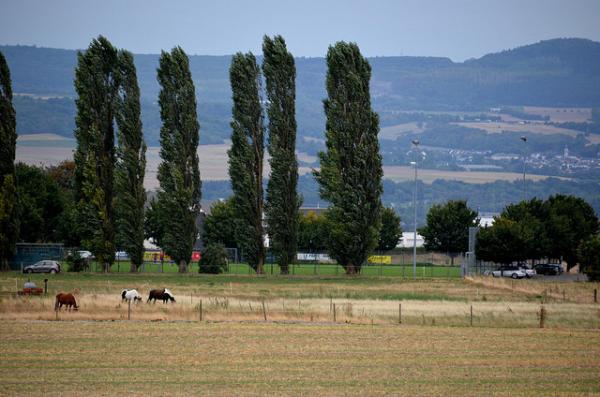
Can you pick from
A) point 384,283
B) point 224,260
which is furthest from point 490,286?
point 224,260

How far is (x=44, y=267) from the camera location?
7519 cm

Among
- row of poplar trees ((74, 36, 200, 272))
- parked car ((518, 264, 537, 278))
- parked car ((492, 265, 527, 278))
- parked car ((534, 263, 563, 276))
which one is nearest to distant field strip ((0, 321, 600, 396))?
row of poplar trees ((74, 36, 200, 272))

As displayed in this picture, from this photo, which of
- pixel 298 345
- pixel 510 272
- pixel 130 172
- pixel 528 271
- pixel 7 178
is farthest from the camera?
pixel 528 271

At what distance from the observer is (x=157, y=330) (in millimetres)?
39531

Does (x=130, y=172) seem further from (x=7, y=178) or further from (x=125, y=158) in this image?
(x=7, y=178)

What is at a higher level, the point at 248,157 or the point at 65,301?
the point at 248,157

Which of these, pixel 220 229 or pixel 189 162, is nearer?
pixel 189 162

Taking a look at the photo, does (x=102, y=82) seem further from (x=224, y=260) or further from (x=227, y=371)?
(x=227, y=371)

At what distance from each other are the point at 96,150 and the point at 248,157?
10.9 meters

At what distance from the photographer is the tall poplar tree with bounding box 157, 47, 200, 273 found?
77938 mm

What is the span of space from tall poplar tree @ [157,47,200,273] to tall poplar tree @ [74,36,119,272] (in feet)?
12.2

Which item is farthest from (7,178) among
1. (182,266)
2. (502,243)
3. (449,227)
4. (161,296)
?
(449,227)

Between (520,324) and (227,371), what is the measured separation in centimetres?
1727

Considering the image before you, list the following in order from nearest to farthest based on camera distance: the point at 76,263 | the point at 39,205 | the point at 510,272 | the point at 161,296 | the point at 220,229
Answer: the point at 161,296
the point at 76,263
the point at 510,272
the point at 39,205
the point at 220,229
